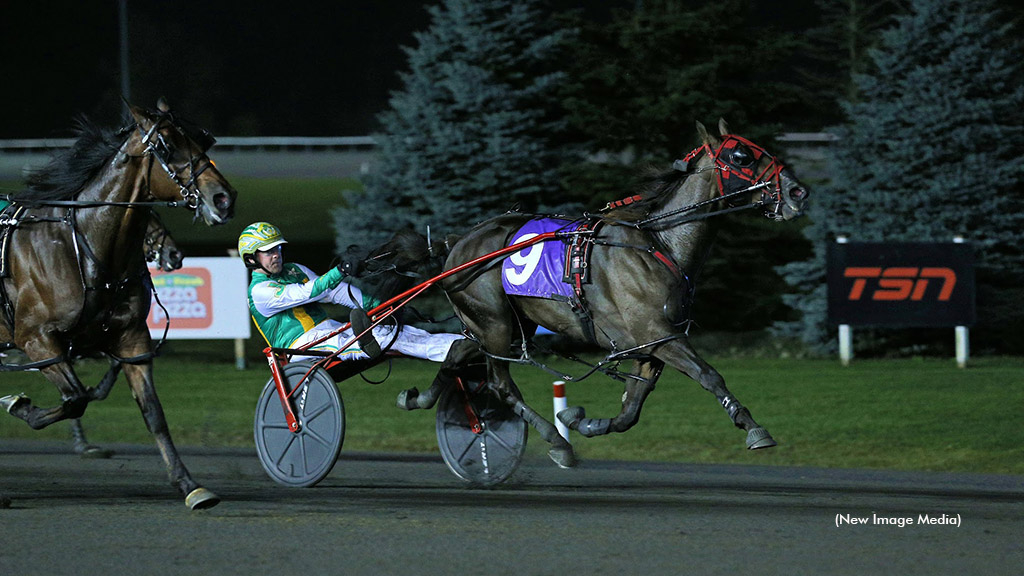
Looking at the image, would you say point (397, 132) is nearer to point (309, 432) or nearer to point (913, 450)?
point (913, 450)

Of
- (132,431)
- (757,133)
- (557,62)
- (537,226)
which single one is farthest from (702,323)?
(537,226)

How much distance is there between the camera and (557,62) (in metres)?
19.6

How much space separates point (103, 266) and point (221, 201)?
2.47 ft

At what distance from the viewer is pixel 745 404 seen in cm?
1204

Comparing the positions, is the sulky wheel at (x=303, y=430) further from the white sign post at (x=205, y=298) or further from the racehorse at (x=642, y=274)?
the white sign post at (x=205, y=298)

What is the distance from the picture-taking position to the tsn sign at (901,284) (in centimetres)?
1509

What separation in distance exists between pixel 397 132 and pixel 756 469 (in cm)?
1130

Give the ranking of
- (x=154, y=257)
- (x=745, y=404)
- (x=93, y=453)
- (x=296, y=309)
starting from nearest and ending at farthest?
(x=296, y=309) → (x=93, y=453) → (x=154, y=257) → (x=745, y=404)

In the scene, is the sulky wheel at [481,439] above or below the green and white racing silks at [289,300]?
below

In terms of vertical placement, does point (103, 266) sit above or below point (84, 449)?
above

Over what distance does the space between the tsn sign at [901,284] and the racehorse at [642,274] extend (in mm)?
8409

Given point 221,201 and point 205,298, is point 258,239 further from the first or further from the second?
point 205,298

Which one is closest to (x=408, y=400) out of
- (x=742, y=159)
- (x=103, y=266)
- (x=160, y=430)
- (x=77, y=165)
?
(x=160, y=430)

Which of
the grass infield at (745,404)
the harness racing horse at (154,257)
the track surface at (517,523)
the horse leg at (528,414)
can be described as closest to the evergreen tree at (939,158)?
the grass infield at (745,404)
